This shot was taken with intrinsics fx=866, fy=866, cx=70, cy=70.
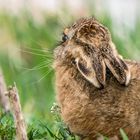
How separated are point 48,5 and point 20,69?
3170 mm

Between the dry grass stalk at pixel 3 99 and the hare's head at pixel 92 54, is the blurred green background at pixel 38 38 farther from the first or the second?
the hare's head at pixel 92 54

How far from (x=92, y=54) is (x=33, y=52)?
143 inches

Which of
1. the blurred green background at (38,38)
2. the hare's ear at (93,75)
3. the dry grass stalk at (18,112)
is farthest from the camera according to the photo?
the blurred green background at (38,38)

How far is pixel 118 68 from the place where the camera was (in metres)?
4.57

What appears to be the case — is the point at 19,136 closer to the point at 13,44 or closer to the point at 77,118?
the point at 77,118

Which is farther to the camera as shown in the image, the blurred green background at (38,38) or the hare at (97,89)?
the blurred green background at (38,38)

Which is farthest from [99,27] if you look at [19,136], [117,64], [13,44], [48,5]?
[48,5]

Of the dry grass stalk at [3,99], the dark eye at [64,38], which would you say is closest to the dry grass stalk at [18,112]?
the dark eye at [64,38]

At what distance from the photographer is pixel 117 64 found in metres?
4.58

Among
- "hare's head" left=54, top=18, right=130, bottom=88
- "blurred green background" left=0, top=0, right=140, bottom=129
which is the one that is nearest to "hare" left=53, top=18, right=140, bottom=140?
"hare's head" left=54, top=18, right=130, bottom=88

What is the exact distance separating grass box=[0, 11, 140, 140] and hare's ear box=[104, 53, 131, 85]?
1.19 metres

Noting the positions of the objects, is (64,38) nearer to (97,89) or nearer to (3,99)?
(97,89)

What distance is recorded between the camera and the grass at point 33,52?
7.43m

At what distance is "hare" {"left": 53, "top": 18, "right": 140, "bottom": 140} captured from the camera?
4.56m
